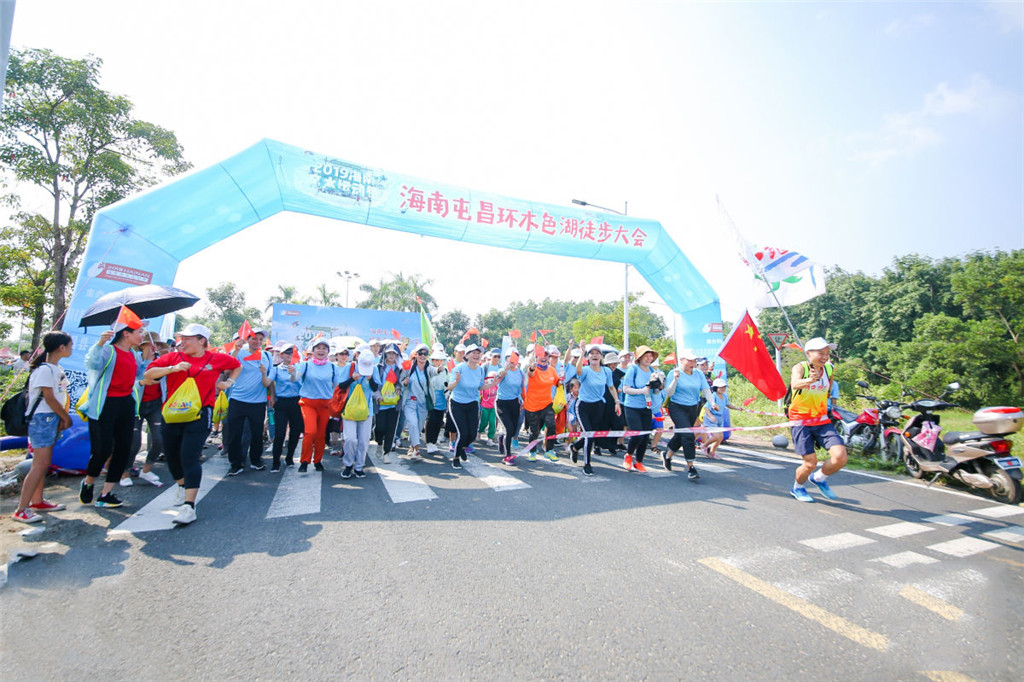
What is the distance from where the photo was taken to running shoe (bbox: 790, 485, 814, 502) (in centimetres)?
565

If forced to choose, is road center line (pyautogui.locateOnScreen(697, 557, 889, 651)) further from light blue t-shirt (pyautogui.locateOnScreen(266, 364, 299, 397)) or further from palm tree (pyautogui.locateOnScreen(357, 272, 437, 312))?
palm tree (pyautogui.locateOnScreen(357, 272, 437, 312))

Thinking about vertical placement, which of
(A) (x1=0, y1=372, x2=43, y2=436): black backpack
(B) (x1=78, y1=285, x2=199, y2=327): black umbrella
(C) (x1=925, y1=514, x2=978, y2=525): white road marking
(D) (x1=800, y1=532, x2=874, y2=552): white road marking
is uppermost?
(B) (x1=78, y1=285, x2=199, y2=327): black umbrella

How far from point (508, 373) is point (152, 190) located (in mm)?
7082

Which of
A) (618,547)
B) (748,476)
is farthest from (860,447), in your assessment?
(618,547)

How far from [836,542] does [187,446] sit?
592 cm

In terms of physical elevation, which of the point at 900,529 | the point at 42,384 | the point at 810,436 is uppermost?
the point at 42,384

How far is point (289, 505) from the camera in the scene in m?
5.15

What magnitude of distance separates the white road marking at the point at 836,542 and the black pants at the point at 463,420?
4600 millimetres

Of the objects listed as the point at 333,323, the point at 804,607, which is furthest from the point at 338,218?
the point at 804,607

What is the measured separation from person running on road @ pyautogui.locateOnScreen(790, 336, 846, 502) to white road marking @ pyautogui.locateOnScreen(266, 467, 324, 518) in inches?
216

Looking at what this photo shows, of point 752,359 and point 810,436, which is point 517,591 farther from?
point 752,359

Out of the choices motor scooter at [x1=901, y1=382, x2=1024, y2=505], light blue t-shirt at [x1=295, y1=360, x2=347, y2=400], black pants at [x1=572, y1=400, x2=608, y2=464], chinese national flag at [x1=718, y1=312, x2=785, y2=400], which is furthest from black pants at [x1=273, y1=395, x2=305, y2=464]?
motor scooter at [x1=901, y1=382, x2=1024, y2=505]

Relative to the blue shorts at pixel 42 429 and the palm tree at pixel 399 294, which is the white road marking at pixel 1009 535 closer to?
the blue shorts at pixel 42 429

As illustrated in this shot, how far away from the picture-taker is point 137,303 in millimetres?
5434
